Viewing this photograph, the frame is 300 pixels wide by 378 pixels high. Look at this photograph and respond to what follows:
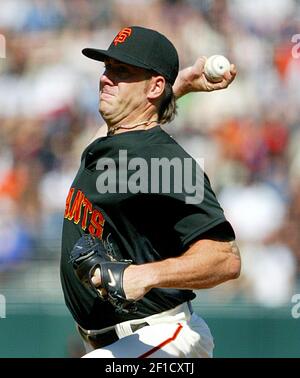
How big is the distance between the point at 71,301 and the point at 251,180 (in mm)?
2591

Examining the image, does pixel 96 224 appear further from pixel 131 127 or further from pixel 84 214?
pixel 131 127

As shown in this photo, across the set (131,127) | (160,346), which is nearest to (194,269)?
(160,346)

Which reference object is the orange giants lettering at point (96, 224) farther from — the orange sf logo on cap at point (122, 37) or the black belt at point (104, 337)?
the orange sf logo on cap at point (122, 37)

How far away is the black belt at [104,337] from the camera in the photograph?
292 cm

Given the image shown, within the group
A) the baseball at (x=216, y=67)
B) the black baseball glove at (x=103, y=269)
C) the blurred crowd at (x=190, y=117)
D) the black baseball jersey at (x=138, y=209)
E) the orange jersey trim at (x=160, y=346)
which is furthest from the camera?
the blurred crowd at (x=190, y=117)

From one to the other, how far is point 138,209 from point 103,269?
0.42m

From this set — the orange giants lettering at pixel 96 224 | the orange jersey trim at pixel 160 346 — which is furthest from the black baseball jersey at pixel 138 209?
the orange jersey trim at pixel 160 346

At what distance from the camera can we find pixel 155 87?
3053mm

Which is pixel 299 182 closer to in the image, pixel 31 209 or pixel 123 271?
pixel 31 209

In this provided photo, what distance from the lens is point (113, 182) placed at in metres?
2.88

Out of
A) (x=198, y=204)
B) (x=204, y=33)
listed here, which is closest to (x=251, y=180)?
(x=204, y=33)

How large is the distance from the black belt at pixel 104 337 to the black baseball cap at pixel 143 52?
0.94 meters

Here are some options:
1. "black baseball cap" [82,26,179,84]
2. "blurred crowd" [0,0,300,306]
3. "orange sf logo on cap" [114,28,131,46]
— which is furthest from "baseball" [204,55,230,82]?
"blurred crowd" [0,0,300,306]

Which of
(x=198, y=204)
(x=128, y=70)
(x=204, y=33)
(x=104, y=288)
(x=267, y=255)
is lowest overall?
(x=267, y=255)
